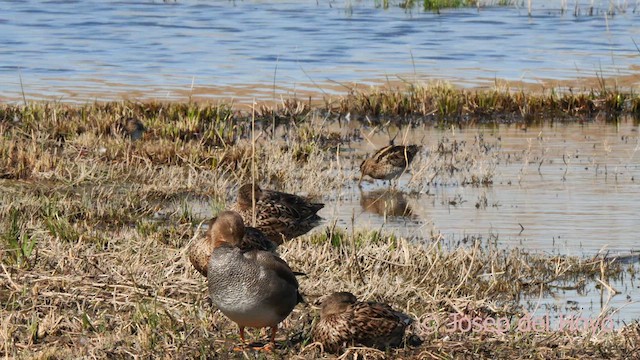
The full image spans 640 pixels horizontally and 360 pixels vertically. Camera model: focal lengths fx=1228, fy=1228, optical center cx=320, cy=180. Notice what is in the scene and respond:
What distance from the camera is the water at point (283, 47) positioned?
19703 millimetres

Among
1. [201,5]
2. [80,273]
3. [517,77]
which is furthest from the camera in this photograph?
[201,5]

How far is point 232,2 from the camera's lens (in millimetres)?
33812

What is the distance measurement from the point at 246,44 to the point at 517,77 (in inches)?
268

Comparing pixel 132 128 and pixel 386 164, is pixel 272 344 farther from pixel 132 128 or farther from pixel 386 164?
pixel 132 128

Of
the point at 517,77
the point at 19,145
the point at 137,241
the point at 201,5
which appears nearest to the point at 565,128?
the point at 517,77

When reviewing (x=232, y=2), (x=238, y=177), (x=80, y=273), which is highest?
(x=80, y=273)

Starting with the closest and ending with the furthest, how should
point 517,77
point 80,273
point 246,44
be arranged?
1. point 80,273
2. point 517,77
3. point 246,44

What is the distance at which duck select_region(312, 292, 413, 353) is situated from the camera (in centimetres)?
647

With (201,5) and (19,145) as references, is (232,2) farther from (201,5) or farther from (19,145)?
(19,145)

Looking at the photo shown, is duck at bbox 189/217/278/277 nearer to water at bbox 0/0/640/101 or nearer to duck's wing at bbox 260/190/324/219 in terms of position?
duck's wing at bbox 260/190/324/219

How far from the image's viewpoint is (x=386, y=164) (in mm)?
12258

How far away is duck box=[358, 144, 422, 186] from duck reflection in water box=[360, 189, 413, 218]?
18 centimetres

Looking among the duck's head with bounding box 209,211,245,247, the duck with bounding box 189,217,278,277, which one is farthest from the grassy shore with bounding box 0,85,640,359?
the duck's head with bounding box 209,211,245,247

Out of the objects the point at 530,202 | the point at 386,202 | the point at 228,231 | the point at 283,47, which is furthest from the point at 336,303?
the point at 283,47
